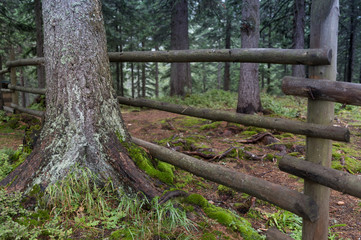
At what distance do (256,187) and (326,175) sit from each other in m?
0.64

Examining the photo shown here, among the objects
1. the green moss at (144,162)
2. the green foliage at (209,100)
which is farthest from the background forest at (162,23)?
the green moss at (144,162)

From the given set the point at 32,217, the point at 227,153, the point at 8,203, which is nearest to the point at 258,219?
the point at 227,153

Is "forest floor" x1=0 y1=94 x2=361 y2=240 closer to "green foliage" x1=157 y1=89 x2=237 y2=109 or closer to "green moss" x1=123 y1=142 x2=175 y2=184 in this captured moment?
"green moss" x1=123 y1=142 x2=175 y2=184

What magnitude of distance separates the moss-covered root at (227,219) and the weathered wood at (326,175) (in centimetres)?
81

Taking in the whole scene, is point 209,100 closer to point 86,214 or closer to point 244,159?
point 244,159

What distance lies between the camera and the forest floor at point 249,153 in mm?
3591

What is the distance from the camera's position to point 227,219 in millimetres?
2822

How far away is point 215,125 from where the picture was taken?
7.60 meters

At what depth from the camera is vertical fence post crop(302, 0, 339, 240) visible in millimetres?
2262

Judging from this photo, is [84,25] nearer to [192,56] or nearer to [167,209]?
[192,56]

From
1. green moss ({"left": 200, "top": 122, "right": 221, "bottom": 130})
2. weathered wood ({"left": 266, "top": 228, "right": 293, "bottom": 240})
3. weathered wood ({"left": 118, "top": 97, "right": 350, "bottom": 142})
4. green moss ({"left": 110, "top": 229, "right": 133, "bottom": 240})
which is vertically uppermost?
weathered wood ({"left": 118, "top": 97, "right": 350, "bottom": 142})

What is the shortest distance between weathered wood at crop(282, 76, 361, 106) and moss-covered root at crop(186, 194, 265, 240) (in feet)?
4.90

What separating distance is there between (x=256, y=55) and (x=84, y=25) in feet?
6.80

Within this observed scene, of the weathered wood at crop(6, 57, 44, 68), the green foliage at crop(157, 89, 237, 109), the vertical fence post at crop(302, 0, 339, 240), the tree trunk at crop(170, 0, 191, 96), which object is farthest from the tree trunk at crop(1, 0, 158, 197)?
the tree trunk at crop(170, 0, 191, 96)
